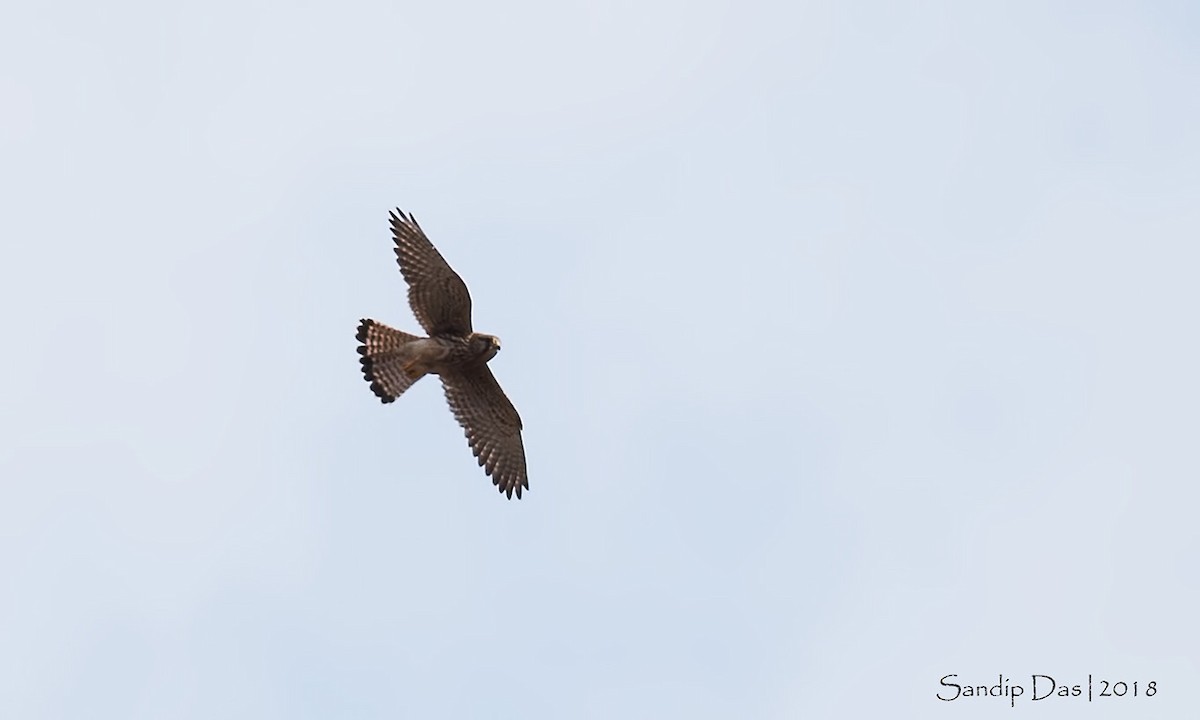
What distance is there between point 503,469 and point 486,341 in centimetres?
182

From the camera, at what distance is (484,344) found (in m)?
16.0

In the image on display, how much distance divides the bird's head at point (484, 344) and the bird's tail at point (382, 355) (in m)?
0.59

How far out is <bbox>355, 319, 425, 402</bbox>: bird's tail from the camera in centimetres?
1608

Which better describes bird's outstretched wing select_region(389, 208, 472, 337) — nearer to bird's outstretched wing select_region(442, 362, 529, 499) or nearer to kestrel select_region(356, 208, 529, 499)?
kestrel select_region(356, 208, 529, 499)

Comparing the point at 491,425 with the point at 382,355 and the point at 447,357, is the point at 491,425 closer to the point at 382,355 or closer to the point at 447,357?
the point at 447,357

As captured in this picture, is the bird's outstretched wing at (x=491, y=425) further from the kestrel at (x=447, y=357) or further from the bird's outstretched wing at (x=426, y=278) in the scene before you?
the bird's outstretched wing at (x=426, y=278)

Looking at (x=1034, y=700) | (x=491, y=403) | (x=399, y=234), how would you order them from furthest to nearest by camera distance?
(x=491, y=403) < (x=399, y=234) < (x=1034, y=700)

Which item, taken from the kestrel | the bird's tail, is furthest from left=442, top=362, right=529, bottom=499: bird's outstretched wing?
the bird's tail

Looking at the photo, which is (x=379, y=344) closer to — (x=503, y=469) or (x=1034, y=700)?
(x=503, y=469)

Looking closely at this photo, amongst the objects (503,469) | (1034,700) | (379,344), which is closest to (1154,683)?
(1034,700)

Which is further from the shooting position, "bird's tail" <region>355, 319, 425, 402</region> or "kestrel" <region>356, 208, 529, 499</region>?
"bird's tail" <region>355, 319, 425, 402</region>

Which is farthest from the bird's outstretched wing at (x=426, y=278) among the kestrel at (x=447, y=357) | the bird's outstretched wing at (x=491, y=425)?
the bird's outstretched wing at (x=491, y=425)

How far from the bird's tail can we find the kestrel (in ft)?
0.03

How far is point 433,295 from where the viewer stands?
620 inches
